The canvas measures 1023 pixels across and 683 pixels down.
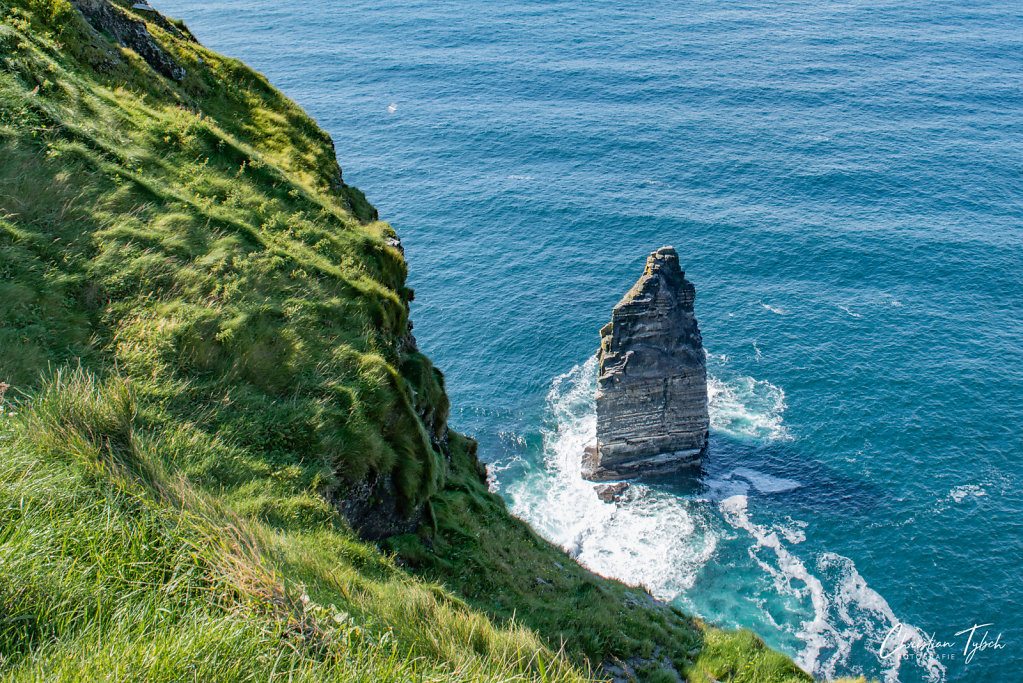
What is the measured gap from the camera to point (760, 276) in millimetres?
81562

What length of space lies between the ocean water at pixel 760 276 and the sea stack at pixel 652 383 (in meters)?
2.49

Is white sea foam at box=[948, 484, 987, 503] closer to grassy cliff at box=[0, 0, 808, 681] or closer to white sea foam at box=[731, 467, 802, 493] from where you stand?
white sea foam at box=[731, 467, 802, 493]

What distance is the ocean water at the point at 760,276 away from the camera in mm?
49969

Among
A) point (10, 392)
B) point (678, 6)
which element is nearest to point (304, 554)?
point (10, 392)

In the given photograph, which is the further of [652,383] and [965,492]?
[652,383]

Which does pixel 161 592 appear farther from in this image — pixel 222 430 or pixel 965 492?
pixel 965 492

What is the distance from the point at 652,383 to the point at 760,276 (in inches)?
1139

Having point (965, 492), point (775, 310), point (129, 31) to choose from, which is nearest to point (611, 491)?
point (965, 492)

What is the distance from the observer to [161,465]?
35.9ft

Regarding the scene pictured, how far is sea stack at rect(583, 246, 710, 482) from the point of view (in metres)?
59.0

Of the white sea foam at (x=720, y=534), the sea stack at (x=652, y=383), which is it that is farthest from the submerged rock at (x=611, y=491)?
the sea stack at (x=652, y=383)

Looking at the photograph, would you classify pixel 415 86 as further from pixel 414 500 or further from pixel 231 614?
pixel 231 614

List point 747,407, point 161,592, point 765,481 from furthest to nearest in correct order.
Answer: point 747,407 → point 765,481 → point 161,592

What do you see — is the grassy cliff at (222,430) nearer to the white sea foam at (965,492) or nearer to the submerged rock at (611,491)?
the submerged rock at (611,491)
